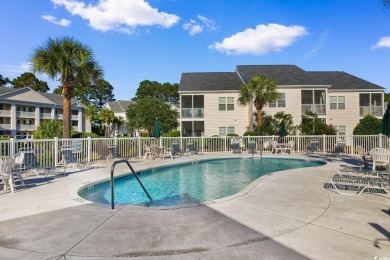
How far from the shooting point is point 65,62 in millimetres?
15008

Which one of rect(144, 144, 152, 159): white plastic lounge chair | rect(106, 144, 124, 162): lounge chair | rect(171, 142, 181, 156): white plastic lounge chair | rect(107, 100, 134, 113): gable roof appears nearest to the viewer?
rect(106, 144, 124, 162): lounge chair

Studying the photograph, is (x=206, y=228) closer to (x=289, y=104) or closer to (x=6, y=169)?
(x=6, y=169)

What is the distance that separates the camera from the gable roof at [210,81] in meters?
26.8

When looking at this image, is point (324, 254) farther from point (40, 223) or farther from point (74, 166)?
point (74, 166)

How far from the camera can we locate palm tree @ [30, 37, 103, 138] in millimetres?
14773

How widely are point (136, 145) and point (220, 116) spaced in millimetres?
12290

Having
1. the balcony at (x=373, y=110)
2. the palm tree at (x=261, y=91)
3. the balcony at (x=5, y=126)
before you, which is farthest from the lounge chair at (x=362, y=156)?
the balcony at (x=5, y=126)

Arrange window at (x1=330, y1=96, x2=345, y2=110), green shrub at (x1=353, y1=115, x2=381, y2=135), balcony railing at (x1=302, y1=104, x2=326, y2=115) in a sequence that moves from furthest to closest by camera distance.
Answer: window at (x1=330, y1=96, x2=345, y2=110)
balcony railing at (x1=302, y1=104, x2=326, y2=115)
green shrub at (x1=353, y1=115, x2=381, y2=135)

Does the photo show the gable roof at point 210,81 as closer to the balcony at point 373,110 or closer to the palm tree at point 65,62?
the palm tree at point 65,62

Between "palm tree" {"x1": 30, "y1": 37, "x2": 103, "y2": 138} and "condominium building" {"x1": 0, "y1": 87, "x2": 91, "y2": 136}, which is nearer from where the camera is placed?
"palm tree" {"x1": 30, "y1": 37, "x2": 103, "y2": 138}

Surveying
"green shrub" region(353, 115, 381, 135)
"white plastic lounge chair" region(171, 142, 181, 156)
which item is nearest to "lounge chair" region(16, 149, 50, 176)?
"white plastic lounge chair" region(171, 142, 181, 156)

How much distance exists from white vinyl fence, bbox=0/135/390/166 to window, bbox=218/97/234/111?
6624 millimetres

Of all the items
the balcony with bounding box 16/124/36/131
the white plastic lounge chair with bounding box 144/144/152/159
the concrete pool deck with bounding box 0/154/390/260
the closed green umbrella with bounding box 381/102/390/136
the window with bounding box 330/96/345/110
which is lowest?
the concrete pool deck with bounding box 0/154/390/260

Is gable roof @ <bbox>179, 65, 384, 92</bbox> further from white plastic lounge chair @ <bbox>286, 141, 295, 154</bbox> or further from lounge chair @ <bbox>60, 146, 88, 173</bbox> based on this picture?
lounge chair @ <bbox>60, 146, 88, 173</bbox>
